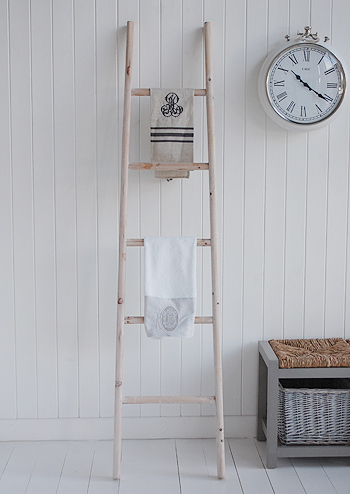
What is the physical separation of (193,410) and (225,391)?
172mm

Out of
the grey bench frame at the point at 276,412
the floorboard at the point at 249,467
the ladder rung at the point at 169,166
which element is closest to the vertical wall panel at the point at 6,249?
the ladder rung at the point at 169,166

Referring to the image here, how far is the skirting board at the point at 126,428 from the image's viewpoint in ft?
7.89

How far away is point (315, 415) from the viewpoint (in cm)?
220

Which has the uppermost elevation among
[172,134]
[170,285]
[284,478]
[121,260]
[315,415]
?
[172,134]

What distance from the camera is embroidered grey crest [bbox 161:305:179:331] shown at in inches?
84.6

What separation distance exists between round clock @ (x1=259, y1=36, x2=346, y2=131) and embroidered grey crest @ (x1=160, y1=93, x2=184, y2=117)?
1.23ft

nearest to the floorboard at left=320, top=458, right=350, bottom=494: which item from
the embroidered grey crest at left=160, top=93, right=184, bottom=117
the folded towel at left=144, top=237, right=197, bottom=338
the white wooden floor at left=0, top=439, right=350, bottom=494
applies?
the white wooden floor at left=0, top=439, right=350, bottom=494

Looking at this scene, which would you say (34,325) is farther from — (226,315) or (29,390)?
(226,315)

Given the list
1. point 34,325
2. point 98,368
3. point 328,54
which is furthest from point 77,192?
point 328,54

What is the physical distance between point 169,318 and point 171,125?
79cm

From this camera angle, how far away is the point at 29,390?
2396 mm

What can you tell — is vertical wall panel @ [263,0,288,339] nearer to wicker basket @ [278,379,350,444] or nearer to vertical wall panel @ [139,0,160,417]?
wicker basket @ [278,379,350,444]

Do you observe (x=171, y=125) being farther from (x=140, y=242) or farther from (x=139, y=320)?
(x=139, y=320)

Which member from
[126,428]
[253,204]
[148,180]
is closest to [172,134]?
[148,180]
